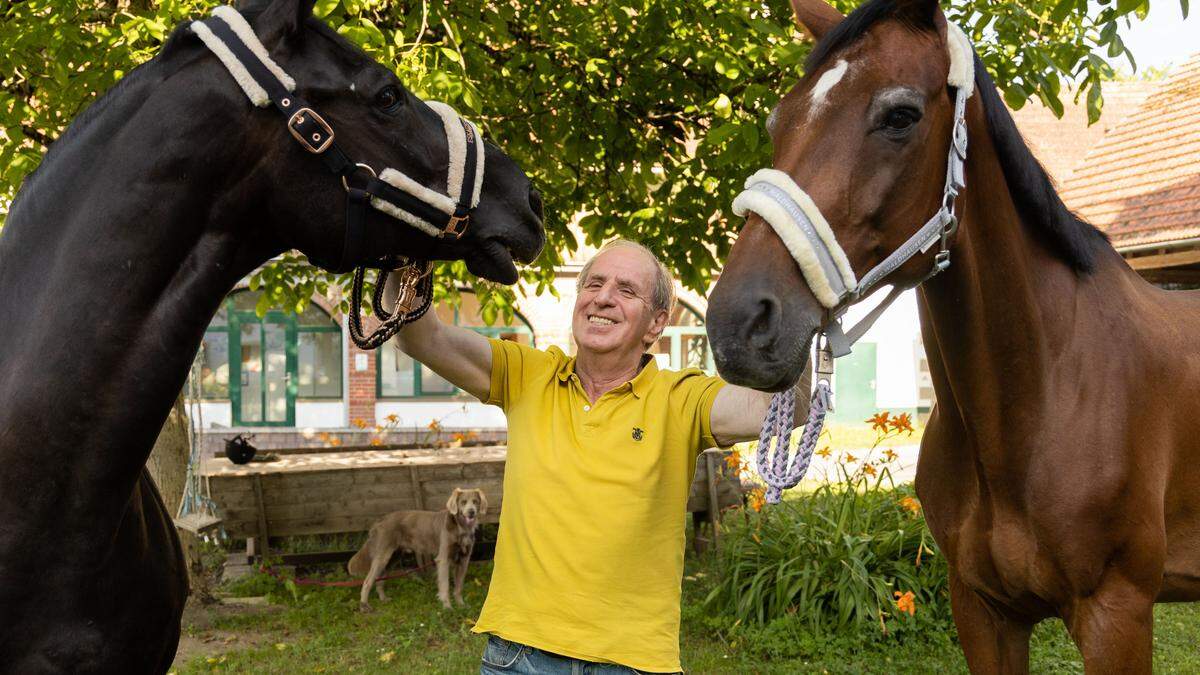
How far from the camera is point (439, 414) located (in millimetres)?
19578

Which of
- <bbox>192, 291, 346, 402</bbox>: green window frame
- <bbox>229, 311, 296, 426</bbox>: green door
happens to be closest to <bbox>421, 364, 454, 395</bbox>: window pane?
<bbox>192, 291, 346, 402</bbox>: green window frame

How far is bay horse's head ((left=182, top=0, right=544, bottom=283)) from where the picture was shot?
188 cm

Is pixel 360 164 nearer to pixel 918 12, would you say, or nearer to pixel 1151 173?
pixel 918 12

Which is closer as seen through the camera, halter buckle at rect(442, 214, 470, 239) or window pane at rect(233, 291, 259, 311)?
halter buckle at rect(442, 214, 470, 239)

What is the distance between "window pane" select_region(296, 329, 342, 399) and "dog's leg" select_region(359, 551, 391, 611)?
12579 millimetres

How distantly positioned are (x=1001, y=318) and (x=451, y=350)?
1508 mm

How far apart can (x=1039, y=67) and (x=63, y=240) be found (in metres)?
4.40

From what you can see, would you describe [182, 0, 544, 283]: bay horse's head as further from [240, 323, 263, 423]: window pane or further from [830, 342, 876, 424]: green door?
[830, 342, 876, 424]: green door

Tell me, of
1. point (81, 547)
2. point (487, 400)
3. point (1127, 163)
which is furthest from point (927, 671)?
point (1127, 163)

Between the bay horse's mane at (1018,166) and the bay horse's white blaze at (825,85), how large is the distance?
0.08 metres

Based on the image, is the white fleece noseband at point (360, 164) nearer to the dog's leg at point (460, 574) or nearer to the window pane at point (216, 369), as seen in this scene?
the dog's leg at point (460, 574)

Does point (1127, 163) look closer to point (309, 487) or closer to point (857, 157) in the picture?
point (309, 487)

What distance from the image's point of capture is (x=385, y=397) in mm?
19453

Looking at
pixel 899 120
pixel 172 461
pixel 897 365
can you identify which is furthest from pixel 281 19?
pixel 897 365
